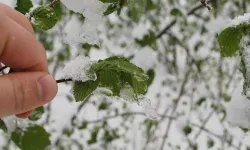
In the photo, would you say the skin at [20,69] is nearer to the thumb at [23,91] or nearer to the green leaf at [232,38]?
the thumb at [23,91]

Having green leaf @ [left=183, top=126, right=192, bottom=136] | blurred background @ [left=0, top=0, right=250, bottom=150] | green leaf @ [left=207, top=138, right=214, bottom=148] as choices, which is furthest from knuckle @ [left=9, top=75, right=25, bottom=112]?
green leaf @ [left=207, top=138, right=214, bottom=148]

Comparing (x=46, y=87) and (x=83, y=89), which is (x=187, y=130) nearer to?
(x=83, y=89)

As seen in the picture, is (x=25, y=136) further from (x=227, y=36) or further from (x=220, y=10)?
(x=220, y=10)

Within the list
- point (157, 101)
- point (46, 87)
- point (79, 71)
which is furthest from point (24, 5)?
point (157, 101)

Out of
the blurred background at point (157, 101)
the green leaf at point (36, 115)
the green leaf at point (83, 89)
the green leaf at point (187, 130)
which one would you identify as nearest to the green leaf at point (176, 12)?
the blurred background at point (157, 101)

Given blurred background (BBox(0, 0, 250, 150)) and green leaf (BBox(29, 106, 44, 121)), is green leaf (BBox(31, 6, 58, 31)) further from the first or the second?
blurred background (BBox(0, 0, 250, 150))

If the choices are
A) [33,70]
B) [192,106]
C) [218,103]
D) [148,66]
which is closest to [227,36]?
[33,70]
